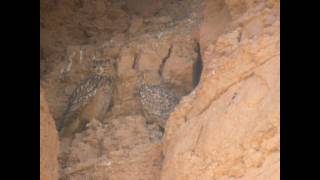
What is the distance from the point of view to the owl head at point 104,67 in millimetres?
11414

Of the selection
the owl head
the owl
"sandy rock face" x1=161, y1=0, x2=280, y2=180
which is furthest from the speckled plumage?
"sandy rock face" x1=161, y1=0, x2=280, y2=180

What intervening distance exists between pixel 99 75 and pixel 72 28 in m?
1.35

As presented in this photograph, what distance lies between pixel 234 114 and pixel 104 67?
3.67 meters

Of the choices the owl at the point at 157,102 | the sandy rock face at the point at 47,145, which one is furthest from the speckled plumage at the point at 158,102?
the sandy rock face at the point at 47,145

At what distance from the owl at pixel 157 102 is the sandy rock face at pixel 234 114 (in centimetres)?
92

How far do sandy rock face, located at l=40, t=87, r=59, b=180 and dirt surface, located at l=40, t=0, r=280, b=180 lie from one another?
0.20ft

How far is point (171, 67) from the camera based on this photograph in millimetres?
11062

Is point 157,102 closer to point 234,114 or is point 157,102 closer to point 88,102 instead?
point 88,102

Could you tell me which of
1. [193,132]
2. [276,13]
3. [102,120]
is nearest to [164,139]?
[193,132]

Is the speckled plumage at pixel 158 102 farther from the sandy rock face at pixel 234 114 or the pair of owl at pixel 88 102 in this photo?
the sandy rock face at pixel 234 114

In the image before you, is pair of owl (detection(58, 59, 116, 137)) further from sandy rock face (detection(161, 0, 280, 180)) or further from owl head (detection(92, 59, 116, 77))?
sandy rock face (detection(161, 0, 280, 180))

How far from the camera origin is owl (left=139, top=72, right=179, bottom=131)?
10664 mm

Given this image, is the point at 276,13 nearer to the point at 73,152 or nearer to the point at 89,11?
the point at 73,152

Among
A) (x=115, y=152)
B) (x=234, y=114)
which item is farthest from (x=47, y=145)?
(x=234, y=114)
